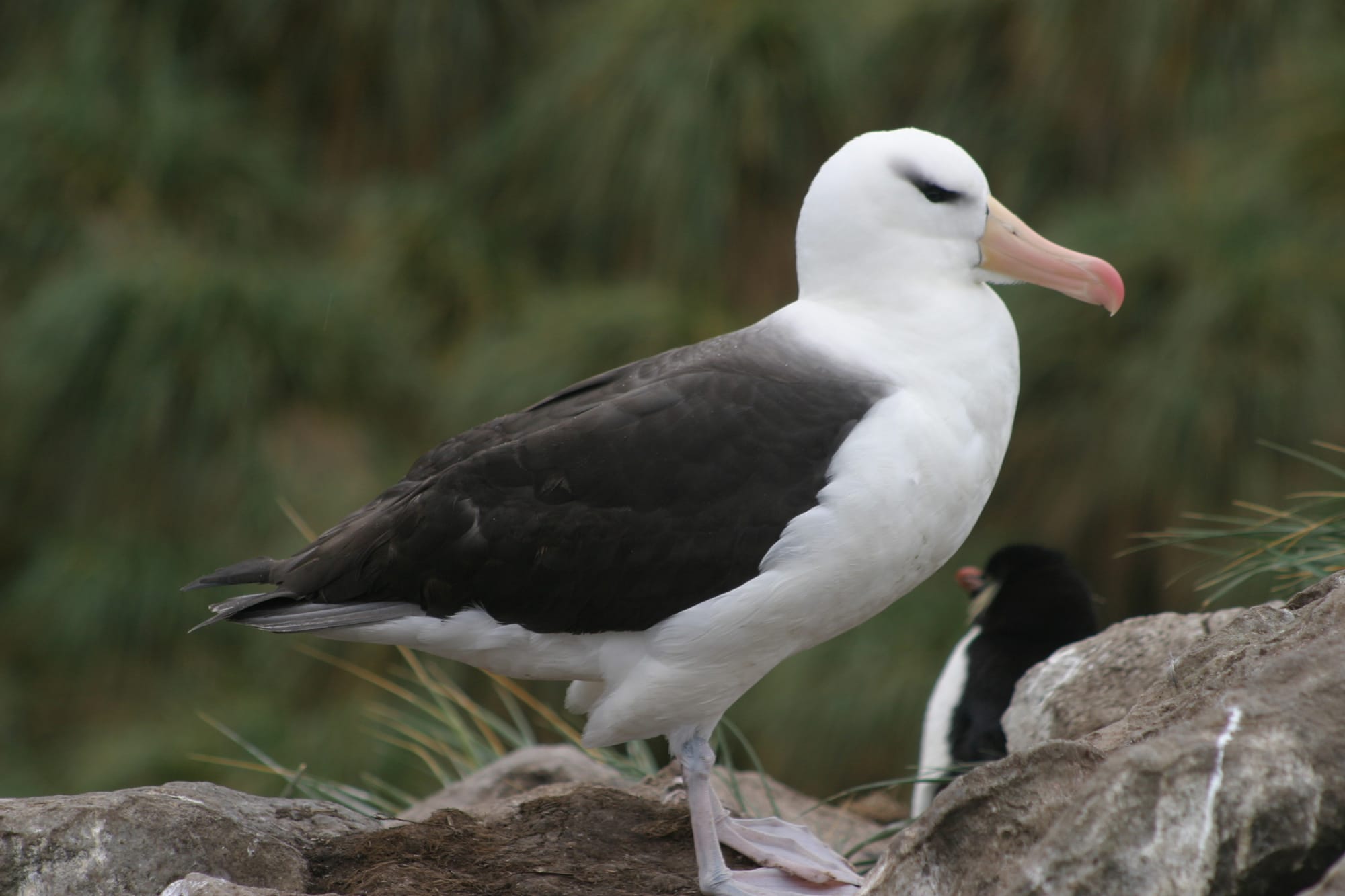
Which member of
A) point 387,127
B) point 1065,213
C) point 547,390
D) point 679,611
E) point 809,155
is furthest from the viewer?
point 387,127

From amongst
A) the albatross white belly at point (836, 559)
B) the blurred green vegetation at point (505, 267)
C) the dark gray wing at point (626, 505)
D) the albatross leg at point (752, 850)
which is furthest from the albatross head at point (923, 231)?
the blurred green vegetation at point (505, 267)

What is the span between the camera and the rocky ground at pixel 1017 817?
2.18 m

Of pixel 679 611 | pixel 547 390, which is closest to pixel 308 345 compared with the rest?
pixel 547 390

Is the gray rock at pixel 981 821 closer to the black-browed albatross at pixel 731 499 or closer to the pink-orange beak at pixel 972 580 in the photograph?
the black-browed albatross at pixel 731 499

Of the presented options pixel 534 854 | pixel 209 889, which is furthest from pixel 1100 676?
pixel 209 889

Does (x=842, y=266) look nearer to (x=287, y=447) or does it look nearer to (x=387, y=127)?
(x=287, y=447)

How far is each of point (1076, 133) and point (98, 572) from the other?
6.40 meters

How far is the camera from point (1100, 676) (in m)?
3.88

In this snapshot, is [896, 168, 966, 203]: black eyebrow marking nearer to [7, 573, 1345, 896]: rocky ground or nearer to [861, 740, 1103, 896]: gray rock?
[7, 573, 1345, 896]: rocky ground

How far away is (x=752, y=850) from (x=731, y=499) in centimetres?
101

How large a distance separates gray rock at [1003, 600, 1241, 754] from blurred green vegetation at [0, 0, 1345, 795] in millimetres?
3067

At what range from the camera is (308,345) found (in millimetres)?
9094

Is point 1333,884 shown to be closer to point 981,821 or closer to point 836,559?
point 981,821

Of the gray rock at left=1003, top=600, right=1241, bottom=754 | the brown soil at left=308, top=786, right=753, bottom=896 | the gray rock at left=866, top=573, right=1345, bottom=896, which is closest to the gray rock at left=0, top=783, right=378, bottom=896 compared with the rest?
the brown soil at left=308, top=786, right=753, bottom=896
